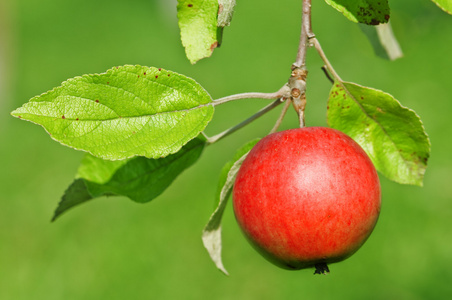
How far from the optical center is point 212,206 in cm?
373

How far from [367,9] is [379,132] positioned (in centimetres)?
22

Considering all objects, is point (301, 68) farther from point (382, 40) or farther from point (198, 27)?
point (382, 40)

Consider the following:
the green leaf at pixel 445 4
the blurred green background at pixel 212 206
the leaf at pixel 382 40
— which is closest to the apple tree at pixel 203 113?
the green leaf at pixel 445 4

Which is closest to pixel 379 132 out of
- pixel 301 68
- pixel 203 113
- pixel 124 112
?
pixel 301 68

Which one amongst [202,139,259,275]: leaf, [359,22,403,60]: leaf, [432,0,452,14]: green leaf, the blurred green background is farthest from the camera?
the blurred green background

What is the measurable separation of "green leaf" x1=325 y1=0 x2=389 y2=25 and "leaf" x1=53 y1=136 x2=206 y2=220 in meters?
0.36

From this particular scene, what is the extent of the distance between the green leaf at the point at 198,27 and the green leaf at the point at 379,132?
24 cm

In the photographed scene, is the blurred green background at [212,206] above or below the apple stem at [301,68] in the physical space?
below

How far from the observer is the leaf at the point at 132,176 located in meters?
1.10

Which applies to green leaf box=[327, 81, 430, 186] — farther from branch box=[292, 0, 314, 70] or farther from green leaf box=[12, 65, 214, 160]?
green leaf box=[12, 65, 214, 160]

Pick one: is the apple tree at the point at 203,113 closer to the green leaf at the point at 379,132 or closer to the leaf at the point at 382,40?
the green leaf at the point at 379,132

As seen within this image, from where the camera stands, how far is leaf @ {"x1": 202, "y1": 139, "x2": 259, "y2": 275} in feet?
3.23

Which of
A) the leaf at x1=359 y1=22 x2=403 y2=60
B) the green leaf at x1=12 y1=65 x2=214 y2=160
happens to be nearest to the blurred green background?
the leaf at x1=359 y1=22 x2=403 y2=60

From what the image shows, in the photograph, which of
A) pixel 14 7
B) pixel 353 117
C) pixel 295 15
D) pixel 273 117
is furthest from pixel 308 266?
pixel 14 7
